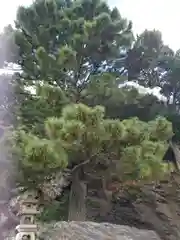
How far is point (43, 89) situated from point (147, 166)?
1.59 m

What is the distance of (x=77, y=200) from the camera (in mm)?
4617

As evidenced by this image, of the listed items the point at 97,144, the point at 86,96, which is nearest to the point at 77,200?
the point at 97,144

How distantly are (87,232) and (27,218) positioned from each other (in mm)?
748

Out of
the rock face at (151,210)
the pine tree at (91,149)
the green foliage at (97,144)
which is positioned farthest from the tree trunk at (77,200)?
the rock face at (151,210)

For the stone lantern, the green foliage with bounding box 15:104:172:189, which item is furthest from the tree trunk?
the stone lantern

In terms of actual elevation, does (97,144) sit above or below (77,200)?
above

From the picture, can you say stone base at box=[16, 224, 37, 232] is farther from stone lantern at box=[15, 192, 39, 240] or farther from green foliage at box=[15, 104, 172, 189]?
green foliage at box=[15, 104, 172, 189]

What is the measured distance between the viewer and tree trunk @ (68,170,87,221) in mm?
4473

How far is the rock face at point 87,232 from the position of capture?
3.80 meters

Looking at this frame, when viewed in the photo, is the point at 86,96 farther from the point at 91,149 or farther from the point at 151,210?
the point at 151,210

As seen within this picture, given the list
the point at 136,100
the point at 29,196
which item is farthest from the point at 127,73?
the point at 29,196

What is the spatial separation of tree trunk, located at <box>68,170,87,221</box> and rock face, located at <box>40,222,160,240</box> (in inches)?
14.8

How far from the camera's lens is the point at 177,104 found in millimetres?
7148

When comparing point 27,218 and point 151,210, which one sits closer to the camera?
point 27,218
